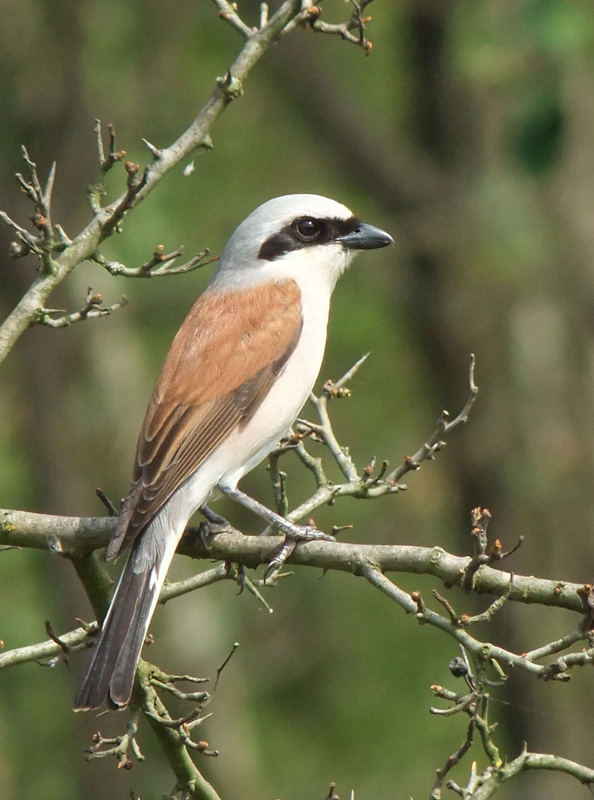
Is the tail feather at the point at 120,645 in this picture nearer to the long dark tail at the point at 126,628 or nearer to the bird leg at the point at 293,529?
the long dark tail at the point at 126,628

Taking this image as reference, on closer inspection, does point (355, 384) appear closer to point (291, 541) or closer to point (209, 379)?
point (209, 379)

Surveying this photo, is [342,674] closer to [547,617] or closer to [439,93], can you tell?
[547,617]

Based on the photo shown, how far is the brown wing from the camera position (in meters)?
3.93

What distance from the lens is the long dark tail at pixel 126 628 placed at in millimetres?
3223

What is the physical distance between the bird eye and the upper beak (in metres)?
0.11

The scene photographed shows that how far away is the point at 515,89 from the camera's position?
7902 millimetres

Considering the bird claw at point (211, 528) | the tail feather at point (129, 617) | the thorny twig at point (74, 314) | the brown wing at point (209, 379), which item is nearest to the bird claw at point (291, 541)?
the bird claw at point (211, 528)

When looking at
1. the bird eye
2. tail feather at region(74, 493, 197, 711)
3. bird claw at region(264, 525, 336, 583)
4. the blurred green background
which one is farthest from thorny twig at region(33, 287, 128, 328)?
the blurred green background

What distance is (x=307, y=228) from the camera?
495 cm

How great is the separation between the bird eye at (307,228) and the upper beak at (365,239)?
0.35 feet

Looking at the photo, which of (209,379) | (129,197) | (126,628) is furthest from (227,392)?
(126,628)

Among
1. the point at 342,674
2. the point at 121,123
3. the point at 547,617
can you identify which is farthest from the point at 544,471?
the point at 121,123

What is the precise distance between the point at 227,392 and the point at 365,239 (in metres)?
1.09

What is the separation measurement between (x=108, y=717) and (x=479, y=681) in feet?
17.4
